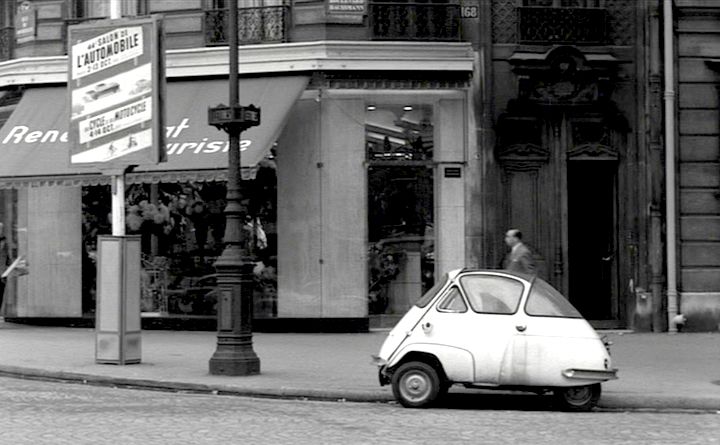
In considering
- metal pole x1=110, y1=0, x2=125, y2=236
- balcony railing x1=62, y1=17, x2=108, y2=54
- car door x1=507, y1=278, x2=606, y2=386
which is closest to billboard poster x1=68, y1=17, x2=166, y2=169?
metal pole x1=110, y1=0, x2=125, y2=236

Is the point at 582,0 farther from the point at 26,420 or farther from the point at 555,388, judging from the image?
the point at 26,420

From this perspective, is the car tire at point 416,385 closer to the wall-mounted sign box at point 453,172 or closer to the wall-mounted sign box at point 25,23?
the wall-mounted sign box at point 453,172

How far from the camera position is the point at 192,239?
903 inches

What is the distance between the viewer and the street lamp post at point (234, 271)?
1580 cm

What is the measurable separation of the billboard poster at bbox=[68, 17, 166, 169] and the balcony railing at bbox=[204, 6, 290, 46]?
5.48 meters

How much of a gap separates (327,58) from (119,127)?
5695 mm

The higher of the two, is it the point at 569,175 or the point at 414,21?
the point at 414,21

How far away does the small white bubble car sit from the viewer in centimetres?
1329

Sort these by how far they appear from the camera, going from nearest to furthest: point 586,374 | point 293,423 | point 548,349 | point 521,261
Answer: point 293,423 < point 586,374 < point 548,349 < point 521,261

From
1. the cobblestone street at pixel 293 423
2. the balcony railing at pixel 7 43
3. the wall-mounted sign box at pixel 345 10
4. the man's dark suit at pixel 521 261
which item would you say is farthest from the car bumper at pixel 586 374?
the balcony railing at pixel 7 43

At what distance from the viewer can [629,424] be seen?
1222 cm

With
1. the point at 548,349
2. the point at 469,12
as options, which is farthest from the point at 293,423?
the point at 469,12

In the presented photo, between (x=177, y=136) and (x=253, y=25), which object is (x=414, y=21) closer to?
(x=253, y=25)

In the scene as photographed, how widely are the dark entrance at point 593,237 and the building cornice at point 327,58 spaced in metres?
2.93
